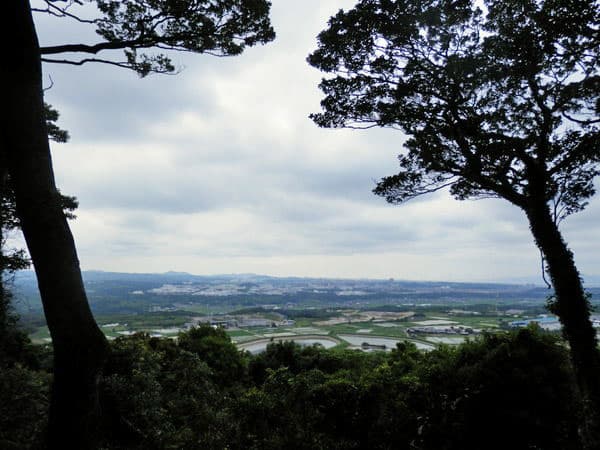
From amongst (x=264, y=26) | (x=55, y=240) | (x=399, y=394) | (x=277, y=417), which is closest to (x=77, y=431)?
(x=55, y=240)

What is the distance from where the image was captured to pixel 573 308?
5734 millimetres

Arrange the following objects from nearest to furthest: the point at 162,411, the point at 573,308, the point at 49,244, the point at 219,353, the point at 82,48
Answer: the point at 49,244, the point at 82,48, the point at 162,411, the point at 573,308, the point at 219,353

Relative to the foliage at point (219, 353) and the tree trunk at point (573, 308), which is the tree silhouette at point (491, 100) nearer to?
the tree trunk at point (573, 308)

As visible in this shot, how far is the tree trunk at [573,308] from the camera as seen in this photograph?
16.8 feet

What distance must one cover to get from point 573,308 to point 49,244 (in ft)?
24.1

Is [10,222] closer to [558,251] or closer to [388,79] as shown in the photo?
[388,79]

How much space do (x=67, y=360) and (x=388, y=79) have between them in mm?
6393

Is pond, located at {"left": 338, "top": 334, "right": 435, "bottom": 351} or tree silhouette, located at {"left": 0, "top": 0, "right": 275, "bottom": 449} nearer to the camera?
tree silhouette, located at {"left": 0, "top": 0, "right": 275, "bottom": 449}

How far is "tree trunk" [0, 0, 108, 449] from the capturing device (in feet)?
6.75

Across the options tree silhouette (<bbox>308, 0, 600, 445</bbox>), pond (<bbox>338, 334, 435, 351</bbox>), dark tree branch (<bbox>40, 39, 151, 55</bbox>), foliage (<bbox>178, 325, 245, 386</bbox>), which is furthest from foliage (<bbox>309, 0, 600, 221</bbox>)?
pond (<bbox>338, 334, 435, 351</bbox>)

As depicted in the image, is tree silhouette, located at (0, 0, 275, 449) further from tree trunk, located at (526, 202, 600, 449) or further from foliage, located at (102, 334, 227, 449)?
tree trunk, located at (526, 202, 600, 449)

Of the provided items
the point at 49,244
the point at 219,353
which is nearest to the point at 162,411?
the point at 49,244

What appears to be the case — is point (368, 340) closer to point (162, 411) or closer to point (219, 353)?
point (219, 353)

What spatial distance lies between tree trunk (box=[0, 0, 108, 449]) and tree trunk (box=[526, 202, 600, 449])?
630cm
